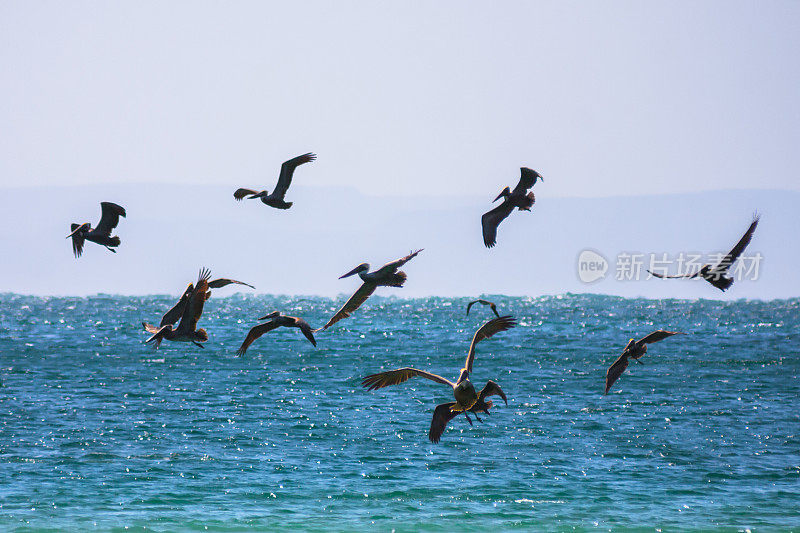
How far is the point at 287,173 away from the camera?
2105cm

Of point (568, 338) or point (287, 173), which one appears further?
point (568, 338)

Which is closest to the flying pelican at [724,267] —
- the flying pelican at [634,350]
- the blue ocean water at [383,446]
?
the flying pelican at [634,350]

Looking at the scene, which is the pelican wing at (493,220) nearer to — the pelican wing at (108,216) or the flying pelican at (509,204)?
the flying pelican at (509,204)

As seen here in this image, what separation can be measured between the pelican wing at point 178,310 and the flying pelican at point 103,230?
141 inches

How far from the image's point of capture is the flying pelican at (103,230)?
1972 cm

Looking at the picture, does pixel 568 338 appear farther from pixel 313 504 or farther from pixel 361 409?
pixel 313 504

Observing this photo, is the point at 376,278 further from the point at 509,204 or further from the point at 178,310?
the point at 509,204

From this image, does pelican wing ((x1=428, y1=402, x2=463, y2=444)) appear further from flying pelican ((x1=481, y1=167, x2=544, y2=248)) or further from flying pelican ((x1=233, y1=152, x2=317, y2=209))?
flying pelican ((x1=233, y1=152, x2=317, y2=209))

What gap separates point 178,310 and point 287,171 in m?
5.39

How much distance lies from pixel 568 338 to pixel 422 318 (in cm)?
3792

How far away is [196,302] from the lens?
1623 centimetres

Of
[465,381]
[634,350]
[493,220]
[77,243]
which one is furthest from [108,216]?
[634,350]

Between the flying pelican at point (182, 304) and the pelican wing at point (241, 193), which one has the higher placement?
the pelican wing at point (241, 193)

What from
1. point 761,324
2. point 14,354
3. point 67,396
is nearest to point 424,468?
point 67,396
